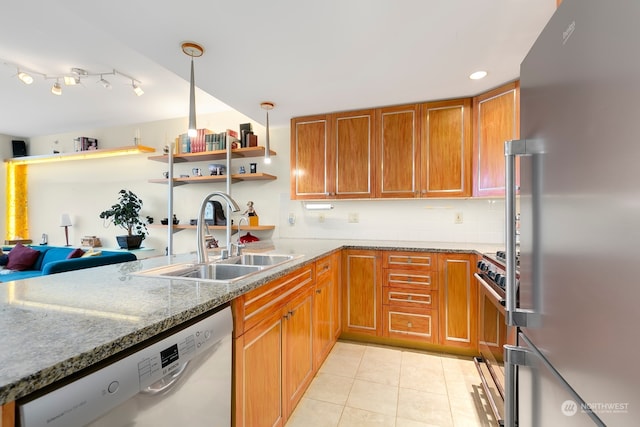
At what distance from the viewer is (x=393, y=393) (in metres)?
1.90

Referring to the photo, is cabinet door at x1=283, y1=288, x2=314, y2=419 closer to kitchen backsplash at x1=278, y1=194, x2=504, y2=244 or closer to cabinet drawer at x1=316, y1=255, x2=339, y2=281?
cabinet drawer at x1=316, y1=255, x2=339, y2=281

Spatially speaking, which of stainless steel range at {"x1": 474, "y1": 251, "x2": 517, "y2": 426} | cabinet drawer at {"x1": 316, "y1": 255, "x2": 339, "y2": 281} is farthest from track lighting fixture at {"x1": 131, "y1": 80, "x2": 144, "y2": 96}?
stainless steel range at {"x1": 474, "y1": 251, "x2": 517, "y2": 426}

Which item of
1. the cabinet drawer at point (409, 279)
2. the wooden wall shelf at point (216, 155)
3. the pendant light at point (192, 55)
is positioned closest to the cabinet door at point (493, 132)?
the cabinet drawer at point (409, 279)

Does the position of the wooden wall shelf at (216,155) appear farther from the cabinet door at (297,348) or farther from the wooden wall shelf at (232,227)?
the cabinet door at (297,348)

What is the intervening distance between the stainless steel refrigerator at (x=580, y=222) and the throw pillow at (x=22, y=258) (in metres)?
5.60

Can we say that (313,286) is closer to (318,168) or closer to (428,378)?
(428,378)

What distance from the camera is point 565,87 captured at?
0.67 meters

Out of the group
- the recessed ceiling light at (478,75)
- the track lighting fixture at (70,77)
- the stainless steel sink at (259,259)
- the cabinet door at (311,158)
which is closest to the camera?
the stainless steel sink at (259,259)

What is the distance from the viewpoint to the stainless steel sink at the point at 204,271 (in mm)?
1445

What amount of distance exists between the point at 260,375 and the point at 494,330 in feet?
4.46

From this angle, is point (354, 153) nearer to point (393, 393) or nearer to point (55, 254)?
point (393, 393)

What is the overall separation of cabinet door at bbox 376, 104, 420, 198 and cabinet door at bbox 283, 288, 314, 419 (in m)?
1.47

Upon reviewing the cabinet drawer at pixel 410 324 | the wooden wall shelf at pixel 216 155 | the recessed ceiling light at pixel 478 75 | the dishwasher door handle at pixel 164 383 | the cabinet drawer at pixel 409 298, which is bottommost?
the cabinet drawer at pixel 410 324

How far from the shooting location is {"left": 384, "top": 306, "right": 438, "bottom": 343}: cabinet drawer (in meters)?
2.44
